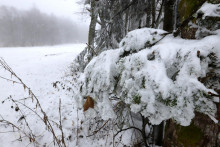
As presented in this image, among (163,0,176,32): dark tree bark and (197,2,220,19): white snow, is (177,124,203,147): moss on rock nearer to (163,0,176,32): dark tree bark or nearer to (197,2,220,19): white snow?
(197,2,220,19): white snow

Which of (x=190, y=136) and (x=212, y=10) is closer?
(x=212, y=10)

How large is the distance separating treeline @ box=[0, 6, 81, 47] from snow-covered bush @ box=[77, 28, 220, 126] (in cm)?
3022

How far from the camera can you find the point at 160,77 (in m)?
1.04

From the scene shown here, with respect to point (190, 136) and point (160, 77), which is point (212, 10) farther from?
point (190, 136)

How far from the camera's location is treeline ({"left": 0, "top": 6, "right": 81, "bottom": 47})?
2611 cm

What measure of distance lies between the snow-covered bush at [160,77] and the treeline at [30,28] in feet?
99.1

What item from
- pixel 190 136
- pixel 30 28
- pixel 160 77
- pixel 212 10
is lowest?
pixel 190 136

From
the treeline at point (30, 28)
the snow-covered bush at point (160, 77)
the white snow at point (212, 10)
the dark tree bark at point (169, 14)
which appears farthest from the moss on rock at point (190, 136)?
the treeline at point (30, 28)

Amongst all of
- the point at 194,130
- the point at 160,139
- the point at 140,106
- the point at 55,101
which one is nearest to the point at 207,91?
the point at 140,106

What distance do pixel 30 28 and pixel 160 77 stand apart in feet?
121

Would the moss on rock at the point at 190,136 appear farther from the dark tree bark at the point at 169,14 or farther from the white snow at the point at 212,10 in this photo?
the dark tree bark at the point at 169,14

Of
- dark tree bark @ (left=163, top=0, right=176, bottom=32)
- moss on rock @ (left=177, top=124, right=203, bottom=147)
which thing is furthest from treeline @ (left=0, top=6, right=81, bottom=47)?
moss on rock @ (left=177, top=124, right=203, bottom=147)

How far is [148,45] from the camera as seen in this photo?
1.37 m

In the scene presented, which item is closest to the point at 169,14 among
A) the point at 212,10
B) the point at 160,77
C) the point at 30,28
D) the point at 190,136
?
the point at 212,10
